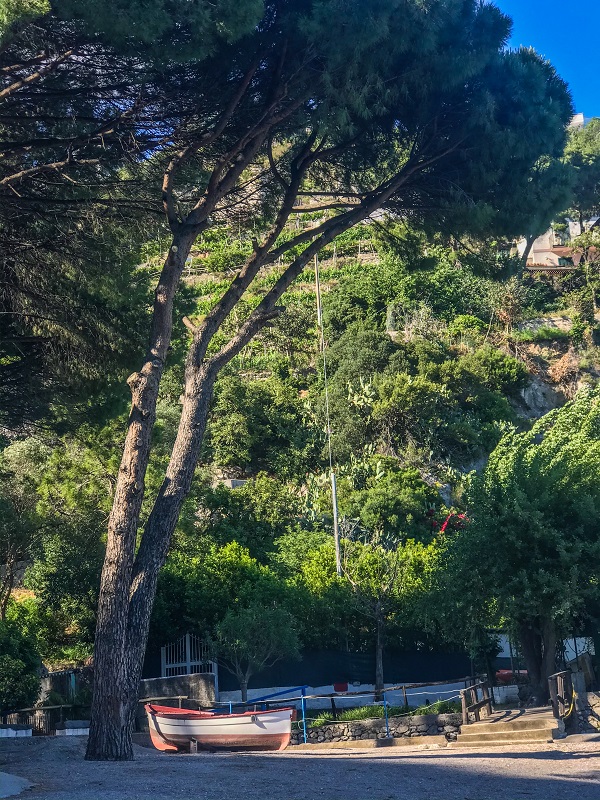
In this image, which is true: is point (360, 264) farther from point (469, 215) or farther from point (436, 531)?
point (469, 215)

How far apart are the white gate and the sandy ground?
9.95 meters

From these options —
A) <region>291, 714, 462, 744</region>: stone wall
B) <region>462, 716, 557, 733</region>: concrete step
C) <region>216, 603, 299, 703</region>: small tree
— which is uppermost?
<region>216, 603, 299, 703</region>: small tree

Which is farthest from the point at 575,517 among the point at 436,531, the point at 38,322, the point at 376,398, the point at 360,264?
the point at 360,264

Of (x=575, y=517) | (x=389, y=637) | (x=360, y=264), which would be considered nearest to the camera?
(x=575, y=517)

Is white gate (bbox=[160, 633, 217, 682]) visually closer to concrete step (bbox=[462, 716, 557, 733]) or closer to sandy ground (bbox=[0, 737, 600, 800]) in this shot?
concrete step (bbox=[462, 716, 557, 733])

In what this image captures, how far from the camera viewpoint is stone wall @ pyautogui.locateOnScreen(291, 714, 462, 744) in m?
16.9

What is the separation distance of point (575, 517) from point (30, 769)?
1060cm

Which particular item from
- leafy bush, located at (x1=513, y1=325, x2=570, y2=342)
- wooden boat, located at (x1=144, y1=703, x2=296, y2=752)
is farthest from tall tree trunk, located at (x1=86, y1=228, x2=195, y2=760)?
leafy bush, located at (x1=513, y1=325, x2=570, y2=342)

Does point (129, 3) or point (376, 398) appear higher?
point (376, 398)

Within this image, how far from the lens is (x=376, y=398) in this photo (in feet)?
119

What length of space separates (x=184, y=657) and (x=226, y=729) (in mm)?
7831

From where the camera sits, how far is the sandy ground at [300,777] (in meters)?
7.71

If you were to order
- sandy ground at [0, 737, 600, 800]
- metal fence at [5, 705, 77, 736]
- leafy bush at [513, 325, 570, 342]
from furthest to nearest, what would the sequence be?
leafy bush at [513, 325, 570, 342], metal fence at [5, 705, 77, 736], sandy ground at [0, 737, 600, 800]

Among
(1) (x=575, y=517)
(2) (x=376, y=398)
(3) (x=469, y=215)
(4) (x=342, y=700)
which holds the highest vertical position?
(2) (x=376, y=398)
